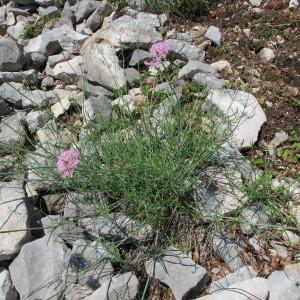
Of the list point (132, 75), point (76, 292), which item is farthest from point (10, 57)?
point (76, 292)

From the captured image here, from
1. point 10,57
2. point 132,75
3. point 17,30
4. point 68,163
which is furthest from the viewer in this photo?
point 17,30

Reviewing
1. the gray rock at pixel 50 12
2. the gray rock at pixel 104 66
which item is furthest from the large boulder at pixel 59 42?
the gray rock at pixel 50 12

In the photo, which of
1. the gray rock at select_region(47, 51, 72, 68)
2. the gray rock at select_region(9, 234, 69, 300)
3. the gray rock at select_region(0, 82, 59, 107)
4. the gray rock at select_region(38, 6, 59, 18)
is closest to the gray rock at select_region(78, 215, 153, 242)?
the gray rock at select_region(9, 234, 69, 300)

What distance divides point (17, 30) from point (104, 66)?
55.1 inches

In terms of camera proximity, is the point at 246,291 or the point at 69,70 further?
the point at 69,70

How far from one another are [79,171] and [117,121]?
665 mm

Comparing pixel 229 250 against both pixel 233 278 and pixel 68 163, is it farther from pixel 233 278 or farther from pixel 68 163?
pixel 68 163

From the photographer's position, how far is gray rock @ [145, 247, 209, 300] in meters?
2.67

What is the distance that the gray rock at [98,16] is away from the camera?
4688mm

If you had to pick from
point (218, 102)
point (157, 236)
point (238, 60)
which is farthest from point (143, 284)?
point (238, 60)

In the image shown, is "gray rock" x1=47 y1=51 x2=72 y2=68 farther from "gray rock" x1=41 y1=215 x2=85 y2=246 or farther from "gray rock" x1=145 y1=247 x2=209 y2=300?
"gray rock" x1=145 y1=247 x2=209 y2=300

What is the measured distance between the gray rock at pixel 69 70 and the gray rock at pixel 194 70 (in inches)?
33.9

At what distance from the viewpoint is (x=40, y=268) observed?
112 inches

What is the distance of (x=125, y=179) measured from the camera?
2.96 metres
